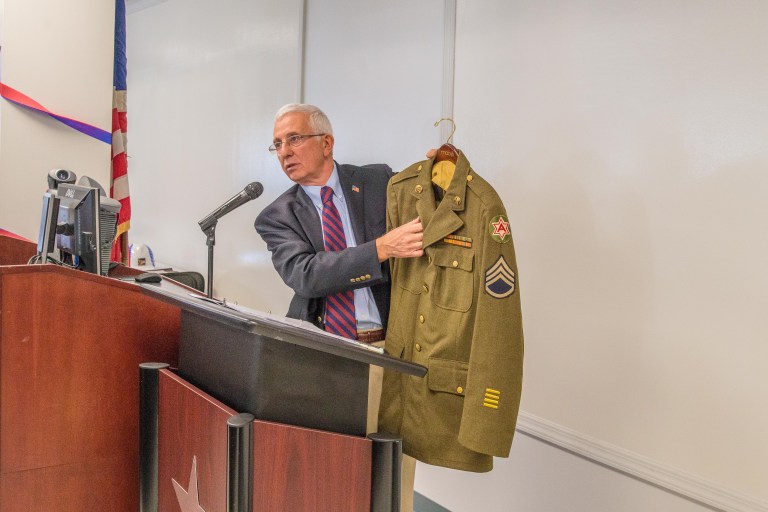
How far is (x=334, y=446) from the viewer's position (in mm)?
1049

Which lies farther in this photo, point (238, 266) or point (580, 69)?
point (238, 266)

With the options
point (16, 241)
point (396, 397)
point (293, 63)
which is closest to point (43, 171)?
point (16, 241)

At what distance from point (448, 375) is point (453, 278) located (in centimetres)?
25

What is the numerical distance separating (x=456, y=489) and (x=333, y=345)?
5.78 feet

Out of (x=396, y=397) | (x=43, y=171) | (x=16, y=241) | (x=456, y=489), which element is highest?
(x=43, y=171)

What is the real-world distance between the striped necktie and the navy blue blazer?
3 cm

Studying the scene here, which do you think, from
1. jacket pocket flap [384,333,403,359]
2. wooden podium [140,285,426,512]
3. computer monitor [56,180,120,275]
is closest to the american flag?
computer monitor [56,180,120,275]

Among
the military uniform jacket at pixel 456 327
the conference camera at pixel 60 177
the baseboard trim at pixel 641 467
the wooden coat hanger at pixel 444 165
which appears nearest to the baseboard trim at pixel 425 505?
the baseboard trim at pixel 641 467

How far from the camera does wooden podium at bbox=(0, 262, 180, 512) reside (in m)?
1.22

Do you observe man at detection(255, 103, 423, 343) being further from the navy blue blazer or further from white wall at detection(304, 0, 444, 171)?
white wall at detection(304, 0, 444, 171)

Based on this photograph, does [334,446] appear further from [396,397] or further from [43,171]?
[43,171]

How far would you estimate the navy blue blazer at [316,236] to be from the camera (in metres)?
1.86

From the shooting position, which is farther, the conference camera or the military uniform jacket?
the conference camera

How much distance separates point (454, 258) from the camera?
167 centimetres
